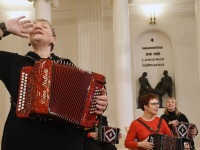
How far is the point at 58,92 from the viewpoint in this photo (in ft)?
8.27

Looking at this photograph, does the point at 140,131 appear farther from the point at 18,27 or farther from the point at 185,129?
the point at 18,27

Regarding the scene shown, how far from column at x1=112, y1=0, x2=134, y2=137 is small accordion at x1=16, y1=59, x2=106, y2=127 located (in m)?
7.46

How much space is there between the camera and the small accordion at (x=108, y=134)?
6.18 meters

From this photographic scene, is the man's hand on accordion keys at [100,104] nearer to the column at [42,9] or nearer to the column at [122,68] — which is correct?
the column at [122,68]

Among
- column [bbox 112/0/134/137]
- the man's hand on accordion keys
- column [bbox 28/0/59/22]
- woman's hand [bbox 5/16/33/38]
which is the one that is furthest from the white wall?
woman's hand [bbox 5/16/33/38]

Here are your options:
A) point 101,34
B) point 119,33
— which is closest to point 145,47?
point 101,34

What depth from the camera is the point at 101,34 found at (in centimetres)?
1268

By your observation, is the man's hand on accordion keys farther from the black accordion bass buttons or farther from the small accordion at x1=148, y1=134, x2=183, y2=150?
the small accordion at x1=148, y1=134, x2=183, y2=150

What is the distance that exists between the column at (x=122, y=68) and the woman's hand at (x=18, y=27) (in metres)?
7.67

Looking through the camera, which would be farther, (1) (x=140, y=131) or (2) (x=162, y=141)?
(1) (x=140, y=131)

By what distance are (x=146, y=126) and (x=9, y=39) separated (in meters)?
9.15

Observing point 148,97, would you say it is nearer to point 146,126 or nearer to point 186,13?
point 146,126

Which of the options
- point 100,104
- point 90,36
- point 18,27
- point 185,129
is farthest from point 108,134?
point 90,36

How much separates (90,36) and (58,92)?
402 inches
